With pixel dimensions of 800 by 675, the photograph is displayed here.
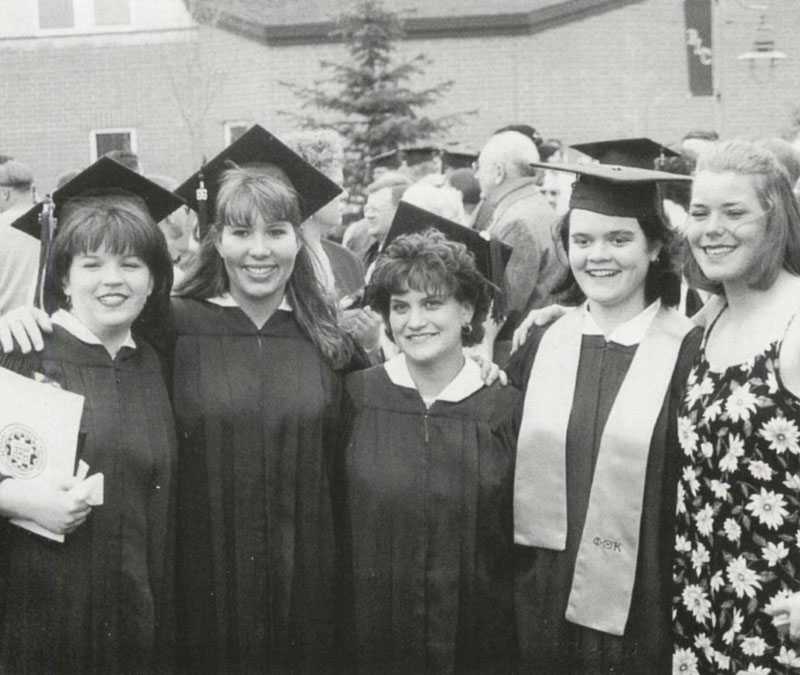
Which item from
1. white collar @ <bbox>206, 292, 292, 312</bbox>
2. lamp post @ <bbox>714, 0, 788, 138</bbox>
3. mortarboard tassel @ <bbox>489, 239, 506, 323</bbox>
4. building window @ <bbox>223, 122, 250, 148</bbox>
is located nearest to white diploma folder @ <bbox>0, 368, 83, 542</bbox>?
white collar @ <bbox>206, 292, 292, 312</bbox>

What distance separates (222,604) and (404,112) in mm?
10858

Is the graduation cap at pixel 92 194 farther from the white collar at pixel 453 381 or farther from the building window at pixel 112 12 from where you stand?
the building window at pixel 112 12

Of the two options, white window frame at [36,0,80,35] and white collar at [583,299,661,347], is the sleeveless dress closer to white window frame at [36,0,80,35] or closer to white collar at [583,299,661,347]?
white collar at [583,299,661,347]

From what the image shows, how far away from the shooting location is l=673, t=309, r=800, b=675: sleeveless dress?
315 cm

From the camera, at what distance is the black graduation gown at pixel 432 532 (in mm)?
3801

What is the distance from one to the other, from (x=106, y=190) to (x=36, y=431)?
896 mm

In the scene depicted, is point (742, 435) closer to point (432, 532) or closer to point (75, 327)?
point (432, 532)

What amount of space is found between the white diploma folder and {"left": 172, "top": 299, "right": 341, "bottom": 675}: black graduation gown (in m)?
0.52

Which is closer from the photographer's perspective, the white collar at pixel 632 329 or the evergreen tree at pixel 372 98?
the white collar at pixel 632 329

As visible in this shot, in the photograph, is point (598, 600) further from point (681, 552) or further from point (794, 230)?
point (794, 230)

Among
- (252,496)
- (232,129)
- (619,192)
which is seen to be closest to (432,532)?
(252,496)

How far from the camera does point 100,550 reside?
3547mm

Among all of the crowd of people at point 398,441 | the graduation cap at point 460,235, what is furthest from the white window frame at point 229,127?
the crowd of people at point 398,441

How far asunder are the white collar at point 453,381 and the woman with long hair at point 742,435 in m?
0.73
